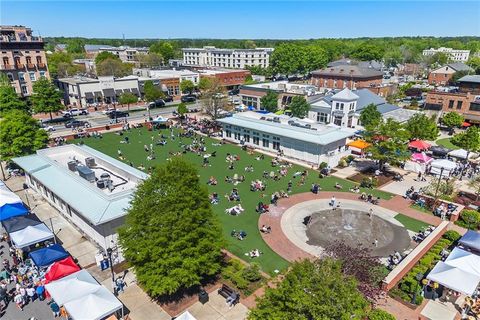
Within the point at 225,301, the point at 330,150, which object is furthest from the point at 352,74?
the point at 225,301

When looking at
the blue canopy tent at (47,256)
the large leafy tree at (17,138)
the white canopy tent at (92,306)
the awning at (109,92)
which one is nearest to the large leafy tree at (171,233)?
the white canopy tent at (92,306)

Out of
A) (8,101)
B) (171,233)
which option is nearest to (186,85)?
(8,101)

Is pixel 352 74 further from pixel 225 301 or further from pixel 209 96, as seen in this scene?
pixel 225 301

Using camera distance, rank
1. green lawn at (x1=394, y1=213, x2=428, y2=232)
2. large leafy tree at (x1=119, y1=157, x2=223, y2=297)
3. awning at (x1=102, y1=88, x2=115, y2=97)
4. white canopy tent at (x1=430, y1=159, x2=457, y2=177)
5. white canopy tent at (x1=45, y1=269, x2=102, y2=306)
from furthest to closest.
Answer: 1. awning at (x1=102, y1=88, x2=115, y2=97)
2. white canopy tent at (x1=430, y1=159, x2=457, y2=177)
3. green lawn at (x1=394, y1=213, x2=428, y2=232)
4. large leafy tree at (x1=119, y1=157, x2=223, y2=297)
5. white canopy tent at (x1=45, y1=269, x2=102, y2=306)

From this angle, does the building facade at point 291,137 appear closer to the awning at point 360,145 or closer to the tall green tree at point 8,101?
the awning at point 360,145

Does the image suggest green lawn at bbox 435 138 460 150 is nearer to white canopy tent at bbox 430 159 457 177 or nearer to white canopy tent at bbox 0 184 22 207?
white canopy tent at bbox 430 159 457 177

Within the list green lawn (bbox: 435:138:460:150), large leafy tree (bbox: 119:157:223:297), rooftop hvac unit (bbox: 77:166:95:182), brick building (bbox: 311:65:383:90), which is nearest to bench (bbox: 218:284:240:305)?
large leafy tree (bbox: 119:157:223:297)
